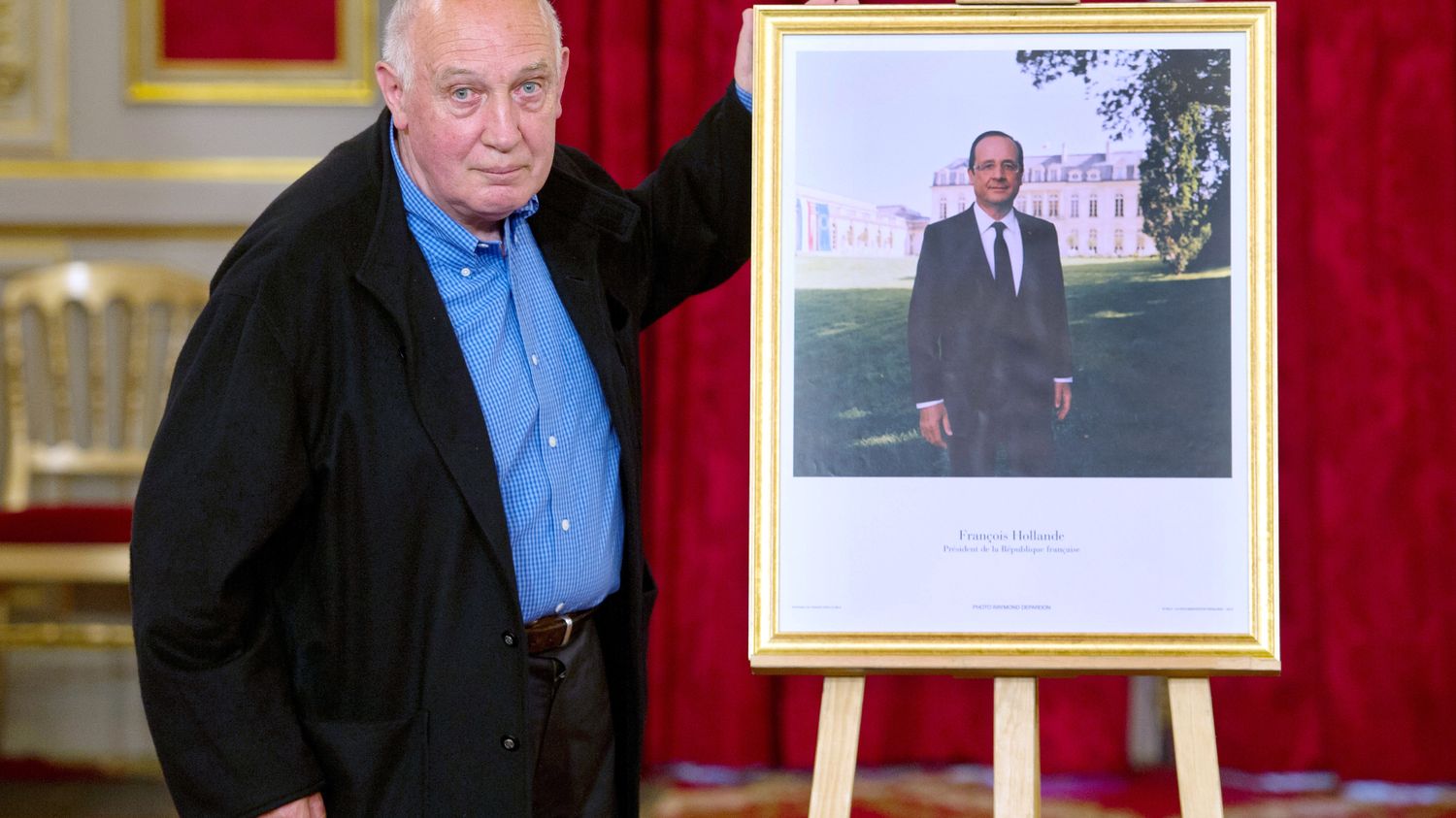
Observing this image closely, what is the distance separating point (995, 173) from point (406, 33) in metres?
0.68

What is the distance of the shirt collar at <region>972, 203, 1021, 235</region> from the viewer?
1.60m

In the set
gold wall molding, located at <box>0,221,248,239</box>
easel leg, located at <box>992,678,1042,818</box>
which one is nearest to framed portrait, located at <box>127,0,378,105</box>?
gold wall molding, located at <box>0,221,248,239</box>

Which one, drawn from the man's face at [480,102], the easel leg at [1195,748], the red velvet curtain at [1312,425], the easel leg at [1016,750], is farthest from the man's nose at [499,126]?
the red velvet curtain at [1312,425]

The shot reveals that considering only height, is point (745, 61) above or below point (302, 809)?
above

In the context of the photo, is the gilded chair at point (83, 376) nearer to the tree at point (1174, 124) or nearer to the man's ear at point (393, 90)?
the man's ear at point (393, 90)

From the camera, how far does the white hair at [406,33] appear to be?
148cm

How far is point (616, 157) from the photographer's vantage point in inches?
118

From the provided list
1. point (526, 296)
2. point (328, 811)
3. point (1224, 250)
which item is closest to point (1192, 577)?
point (1224, 250)

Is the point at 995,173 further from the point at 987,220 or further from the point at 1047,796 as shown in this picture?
the point at 1047,796

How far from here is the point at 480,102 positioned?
1482 mm

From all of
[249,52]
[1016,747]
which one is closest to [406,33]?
[1016,747]

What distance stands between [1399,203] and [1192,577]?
5.75 feet

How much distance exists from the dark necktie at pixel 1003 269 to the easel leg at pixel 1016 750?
0.46 metres

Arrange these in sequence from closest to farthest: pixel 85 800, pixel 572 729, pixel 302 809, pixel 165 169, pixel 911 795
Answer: pixel 302 809
pixel 572 729
pixel 85 800
pixel 911 795
pixel 165 169
